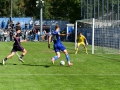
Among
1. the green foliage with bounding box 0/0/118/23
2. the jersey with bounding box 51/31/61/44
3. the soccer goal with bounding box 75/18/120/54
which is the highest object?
the green foliage with bounding box 0/0/118/23

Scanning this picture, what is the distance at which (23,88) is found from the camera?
10969mm

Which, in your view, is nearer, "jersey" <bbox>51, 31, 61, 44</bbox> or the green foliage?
"jersey" <bbox>51, 31, 61, 44</bbox>

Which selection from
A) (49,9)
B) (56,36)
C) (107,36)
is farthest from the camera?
(49,9)

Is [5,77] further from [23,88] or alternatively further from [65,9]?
[65,9]

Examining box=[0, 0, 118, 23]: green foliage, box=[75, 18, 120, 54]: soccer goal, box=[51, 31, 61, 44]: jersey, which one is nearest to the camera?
box=[51, 31, 61, 44]: jersey

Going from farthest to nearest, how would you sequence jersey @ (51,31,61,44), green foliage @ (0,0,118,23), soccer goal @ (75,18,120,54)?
1. green foliage @ (0,0,118,23)
2. soccer goal @ (75,18,120,54)
3. jersey @ (51,31,61,44)

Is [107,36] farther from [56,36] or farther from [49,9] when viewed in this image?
[49,9]

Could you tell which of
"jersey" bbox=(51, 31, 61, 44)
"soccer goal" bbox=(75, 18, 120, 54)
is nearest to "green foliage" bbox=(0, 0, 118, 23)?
"soccer goal" bbox=(75, 18, 120, 54)

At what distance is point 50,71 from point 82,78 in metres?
2.42

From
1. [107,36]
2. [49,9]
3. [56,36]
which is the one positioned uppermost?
[49,9]

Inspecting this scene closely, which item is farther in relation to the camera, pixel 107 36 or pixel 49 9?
pixel 49 9

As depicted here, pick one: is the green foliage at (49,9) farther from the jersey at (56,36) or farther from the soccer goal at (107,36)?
the jersey at (56,36)

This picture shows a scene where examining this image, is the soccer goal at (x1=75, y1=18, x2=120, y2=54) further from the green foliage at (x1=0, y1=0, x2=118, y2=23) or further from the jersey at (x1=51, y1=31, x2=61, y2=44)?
the green foliage at (x1=0, y1=0, x2=118, y2=23)

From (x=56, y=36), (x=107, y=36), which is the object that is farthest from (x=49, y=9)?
(x=56, y=36)
